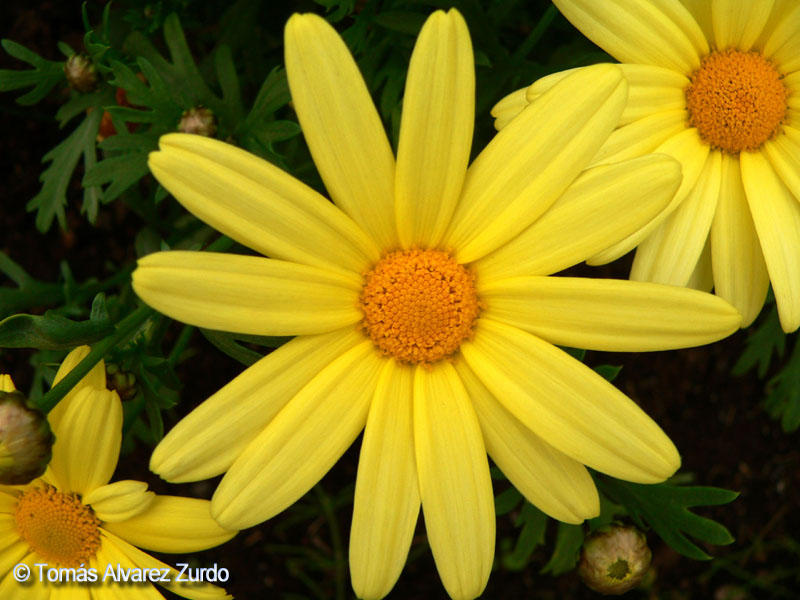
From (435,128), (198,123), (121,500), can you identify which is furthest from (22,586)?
(435,128)

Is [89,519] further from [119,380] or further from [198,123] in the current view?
[198,123]

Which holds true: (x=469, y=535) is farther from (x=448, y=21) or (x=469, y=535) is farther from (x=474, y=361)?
(x=448, y=21)

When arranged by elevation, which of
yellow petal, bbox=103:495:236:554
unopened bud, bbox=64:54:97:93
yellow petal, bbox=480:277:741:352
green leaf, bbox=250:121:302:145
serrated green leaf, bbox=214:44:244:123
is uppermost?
unopened bud, bbox=64:54:97:93

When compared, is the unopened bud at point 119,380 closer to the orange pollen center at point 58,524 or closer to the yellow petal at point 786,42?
the orange pollen center at point 58,524

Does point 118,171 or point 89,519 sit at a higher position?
point 118,171

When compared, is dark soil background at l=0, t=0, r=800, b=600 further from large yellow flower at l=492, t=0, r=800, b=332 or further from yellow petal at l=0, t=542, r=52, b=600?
large yellow flower at l=492, t=0, r=800, b=332

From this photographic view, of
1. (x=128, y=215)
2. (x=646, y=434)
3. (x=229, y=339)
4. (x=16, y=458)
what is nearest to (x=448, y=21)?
(x=646, y=434)

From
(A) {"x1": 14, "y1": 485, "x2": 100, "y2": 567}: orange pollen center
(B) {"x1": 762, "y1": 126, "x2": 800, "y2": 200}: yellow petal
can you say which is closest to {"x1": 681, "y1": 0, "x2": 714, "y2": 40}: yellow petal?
(B) {"x1": 762, "y1": 126, "x2": 800, "y2": 200}: yellow petal
